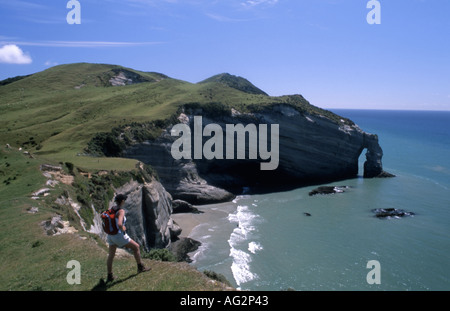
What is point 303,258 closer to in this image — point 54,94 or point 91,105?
point 91,105

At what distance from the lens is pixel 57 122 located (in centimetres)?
5531

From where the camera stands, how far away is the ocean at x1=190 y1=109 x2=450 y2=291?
2717 cm

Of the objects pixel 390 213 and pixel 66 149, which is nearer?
pixel 66 149

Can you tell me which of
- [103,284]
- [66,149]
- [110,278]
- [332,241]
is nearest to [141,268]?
[110,278]

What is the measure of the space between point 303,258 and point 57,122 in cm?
4942

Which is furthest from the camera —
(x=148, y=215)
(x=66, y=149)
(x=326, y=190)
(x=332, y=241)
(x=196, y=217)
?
(x=326, y=190)

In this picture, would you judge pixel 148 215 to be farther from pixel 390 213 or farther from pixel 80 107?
pixel 80 107

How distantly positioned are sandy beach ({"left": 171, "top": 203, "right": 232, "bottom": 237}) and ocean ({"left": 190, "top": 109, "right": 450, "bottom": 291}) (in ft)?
2.87

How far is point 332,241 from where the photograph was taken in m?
35.4

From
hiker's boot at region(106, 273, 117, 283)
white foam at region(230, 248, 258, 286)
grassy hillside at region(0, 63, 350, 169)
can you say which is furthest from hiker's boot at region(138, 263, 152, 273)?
grassy hillside at region(0, 63, 350, 169)

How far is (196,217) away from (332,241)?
19198 mm

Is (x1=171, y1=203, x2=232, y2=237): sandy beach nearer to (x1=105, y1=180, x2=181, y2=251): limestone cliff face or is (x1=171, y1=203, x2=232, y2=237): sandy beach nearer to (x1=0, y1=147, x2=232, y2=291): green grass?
(x1=105, y1=180, x2=181, y2=251): limestone cliff face

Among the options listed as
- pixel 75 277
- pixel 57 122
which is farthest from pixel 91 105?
pixel 75 277
